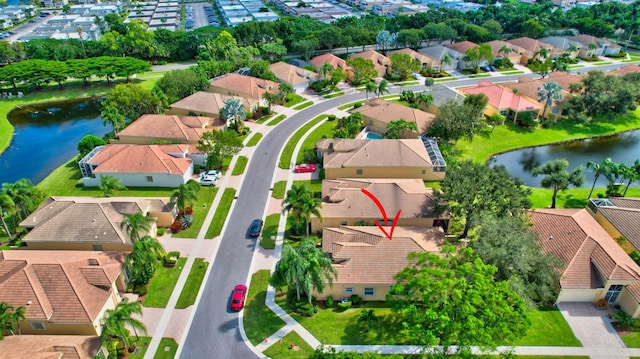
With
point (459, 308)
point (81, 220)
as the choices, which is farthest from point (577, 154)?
point (81, 220)

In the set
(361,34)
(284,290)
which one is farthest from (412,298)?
(361,34)

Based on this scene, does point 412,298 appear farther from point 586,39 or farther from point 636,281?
point 586,39

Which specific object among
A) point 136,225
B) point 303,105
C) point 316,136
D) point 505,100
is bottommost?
point 316,136

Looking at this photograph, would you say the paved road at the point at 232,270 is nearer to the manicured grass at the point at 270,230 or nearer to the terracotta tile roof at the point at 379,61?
the manicured grass at the point at 270,230

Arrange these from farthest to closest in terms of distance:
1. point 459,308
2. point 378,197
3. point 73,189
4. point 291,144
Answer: point 291,144, point 73,189, point 378,197, point 459,308

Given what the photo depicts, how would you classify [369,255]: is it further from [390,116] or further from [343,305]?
[390,116]

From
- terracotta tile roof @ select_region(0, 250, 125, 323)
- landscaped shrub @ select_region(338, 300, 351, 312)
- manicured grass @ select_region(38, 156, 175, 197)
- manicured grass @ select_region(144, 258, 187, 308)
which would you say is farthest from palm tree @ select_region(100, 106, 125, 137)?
landscaped shrub @ select_region(338, 300, 351, 312)

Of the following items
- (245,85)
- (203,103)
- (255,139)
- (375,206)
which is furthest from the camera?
(245,85)
